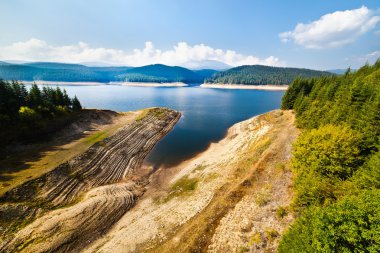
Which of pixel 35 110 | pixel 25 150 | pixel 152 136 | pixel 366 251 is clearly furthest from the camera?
pixel 152 136

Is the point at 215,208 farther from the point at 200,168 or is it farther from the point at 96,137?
the point at 96,137

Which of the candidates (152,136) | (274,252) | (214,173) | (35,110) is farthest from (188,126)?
(274,252)

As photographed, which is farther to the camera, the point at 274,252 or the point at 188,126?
the point at 188,126

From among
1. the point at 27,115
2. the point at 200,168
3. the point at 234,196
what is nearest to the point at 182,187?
the point at 200,168

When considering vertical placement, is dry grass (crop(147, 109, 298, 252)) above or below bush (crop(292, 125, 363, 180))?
below

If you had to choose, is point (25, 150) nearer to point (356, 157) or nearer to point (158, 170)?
point (158, 170)

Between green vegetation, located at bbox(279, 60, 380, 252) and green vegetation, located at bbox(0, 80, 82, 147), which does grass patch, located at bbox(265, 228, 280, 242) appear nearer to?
green vegetation, located at bbox(279, 60, 380, 252)

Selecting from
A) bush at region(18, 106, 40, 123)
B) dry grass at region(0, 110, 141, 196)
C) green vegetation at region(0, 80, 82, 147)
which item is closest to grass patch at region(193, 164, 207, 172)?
dry grass at region(0, 110, 141, 196)

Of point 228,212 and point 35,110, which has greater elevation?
point 35,110
